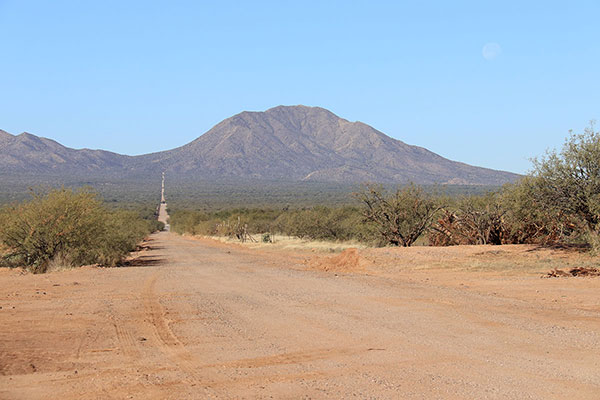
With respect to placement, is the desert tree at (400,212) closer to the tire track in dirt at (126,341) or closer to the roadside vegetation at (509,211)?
the roadside vegetation at (509,211)

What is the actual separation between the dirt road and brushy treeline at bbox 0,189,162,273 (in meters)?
7.64

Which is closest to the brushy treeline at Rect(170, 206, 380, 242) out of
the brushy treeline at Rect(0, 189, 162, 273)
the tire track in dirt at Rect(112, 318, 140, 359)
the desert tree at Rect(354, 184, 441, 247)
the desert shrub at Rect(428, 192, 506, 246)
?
the desert tree at Rect(354, 184, 441, 247)

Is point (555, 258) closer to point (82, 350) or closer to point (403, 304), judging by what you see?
point (403, 304)

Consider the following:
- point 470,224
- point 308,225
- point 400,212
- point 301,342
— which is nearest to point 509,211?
point 470,224

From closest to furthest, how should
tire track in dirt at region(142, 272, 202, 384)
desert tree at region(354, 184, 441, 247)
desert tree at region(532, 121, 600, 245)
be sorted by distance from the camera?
tire track in dirt at region(142, 272, 202, 384) → desert tree at region(532, 121, 600, 245) → desert tree at region(354, 184, 441, 247)

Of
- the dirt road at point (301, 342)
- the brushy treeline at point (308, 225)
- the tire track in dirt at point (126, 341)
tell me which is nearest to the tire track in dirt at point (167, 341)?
the dirt road at point (301, 342)

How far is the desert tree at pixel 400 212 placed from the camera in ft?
98.1

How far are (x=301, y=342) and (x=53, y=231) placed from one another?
17083 millimetres

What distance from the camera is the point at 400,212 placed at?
30.1 meters

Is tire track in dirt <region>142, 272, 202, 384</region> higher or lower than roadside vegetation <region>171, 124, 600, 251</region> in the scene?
lower

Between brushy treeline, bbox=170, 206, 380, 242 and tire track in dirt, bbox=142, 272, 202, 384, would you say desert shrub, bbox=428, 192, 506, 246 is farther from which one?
tire track in dirt, bbox=142, 272, 202, 384

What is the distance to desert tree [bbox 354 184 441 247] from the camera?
2989 centimetres

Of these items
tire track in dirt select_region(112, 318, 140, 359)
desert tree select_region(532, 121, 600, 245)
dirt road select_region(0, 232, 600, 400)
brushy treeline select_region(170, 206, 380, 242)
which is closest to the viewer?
dirt road select_region(0, 232, 600, 400)

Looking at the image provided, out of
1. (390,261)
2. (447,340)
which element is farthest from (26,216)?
(447,340)
